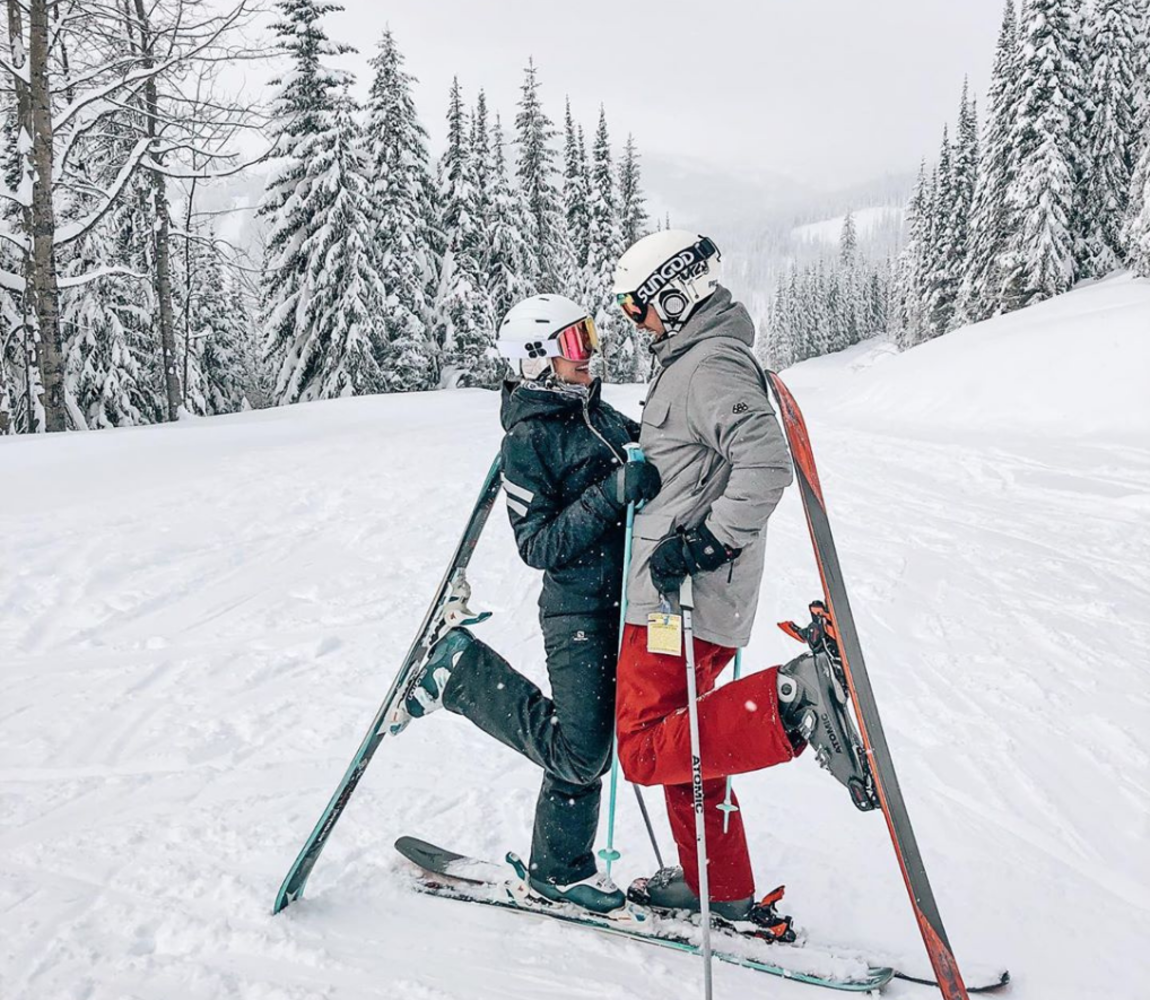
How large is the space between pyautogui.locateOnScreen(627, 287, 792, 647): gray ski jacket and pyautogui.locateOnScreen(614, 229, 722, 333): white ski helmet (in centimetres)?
6

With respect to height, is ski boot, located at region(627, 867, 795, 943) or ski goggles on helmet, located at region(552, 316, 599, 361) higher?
ski goggles on helmet, located at region(552, 316, 599, 361)

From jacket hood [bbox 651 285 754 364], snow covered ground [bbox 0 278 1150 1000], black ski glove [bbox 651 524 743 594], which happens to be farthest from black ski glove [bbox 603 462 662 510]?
snow covered ground [bbox 0 278 1150 1000]

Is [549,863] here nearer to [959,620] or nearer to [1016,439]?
[959,620]

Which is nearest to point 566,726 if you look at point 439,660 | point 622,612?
point 622,612

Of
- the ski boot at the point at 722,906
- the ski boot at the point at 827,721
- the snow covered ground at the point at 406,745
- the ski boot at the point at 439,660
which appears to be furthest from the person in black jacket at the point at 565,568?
the ski boot at the point at 827,721

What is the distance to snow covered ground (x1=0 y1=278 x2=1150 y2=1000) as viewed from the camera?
8.94ft

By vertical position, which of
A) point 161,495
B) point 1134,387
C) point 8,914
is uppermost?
point 1134,387

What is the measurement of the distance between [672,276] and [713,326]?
0.22m

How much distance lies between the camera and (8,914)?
2.78 meters

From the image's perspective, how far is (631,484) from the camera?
2.71 m

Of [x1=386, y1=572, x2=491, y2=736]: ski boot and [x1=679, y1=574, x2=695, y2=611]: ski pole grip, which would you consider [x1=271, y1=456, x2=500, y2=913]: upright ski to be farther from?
[x1=679, y1=574, x2=695, y2=611]: ski pole grip

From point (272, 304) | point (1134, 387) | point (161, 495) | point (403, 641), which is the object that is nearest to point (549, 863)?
point (403, 641)

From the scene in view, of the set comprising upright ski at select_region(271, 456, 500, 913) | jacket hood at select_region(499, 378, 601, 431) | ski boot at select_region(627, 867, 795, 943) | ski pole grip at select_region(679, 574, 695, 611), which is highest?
jacket hood at select_region(499, 378, 601, 431)

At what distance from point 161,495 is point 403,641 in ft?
15.2
